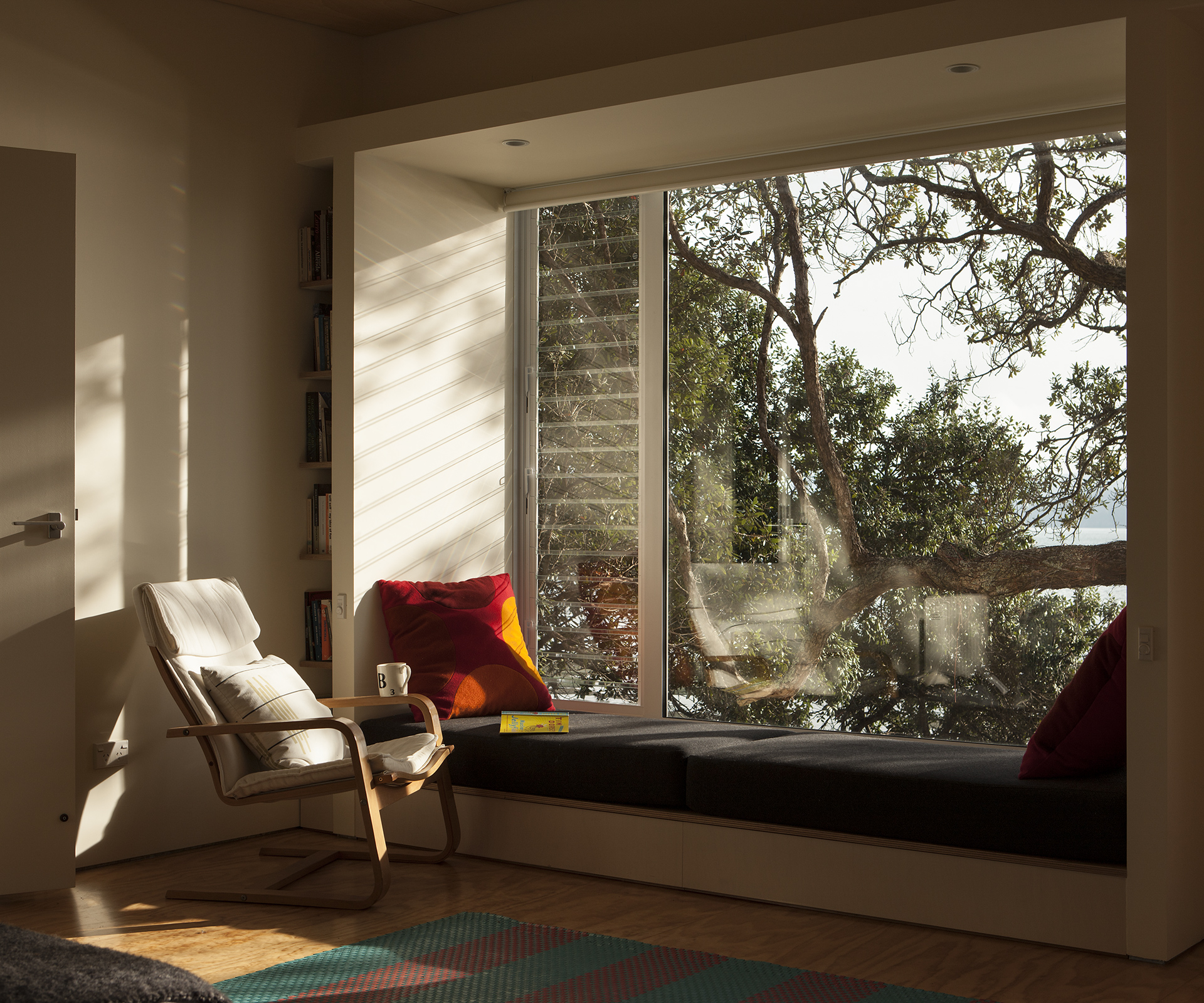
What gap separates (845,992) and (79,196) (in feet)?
11.0

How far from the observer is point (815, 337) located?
14.8ft

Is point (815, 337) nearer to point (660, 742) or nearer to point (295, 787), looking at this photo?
point (660, 742)

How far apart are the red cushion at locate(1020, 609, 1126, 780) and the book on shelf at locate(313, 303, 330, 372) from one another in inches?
115

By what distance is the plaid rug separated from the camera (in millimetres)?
2941

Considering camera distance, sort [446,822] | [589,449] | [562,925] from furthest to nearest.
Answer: [589,449] < [446,822] < [562,925]

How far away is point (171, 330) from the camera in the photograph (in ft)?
14.5

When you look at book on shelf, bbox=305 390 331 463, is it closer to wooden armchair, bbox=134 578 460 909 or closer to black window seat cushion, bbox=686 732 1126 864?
wooden armchair, bbox=134 578 460 909

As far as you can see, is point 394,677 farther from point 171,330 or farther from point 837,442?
point 837,442

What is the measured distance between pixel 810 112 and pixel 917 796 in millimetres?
2142

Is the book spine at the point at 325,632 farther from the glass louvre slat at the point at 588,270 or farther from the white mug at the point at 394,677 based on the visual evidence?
the glass louvre slat at the point at 588,270

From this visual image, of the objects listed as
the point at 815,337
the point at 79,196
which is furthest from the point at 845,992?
the point at 79,196

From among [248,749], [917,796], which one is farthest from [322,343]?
[917,796]

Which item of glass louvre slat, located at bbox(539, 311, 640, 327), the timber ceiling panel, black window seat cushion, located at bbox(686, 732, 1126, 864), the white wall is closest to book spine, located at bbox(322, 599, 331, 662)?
the white wall

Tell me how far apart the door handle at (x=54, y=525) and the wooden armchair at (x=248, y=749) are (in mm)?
302
